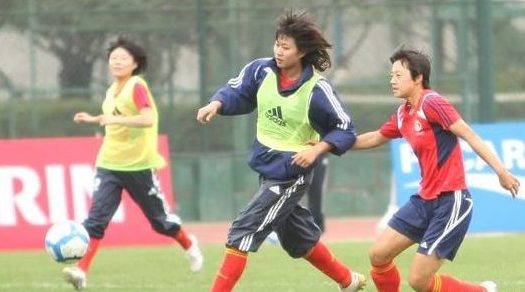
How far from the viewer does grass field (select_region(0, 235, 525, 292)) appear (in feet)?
36.8

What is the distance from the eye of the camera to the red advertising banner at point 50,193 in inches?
620

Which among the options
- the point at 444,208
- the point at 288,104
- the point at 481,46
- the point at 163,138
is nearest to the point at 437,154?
the point at 444,208

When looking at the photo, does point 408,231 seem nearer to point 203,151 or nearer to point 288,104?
point 288,104

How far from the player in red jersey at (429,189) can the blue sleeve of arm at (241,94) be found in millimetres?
919

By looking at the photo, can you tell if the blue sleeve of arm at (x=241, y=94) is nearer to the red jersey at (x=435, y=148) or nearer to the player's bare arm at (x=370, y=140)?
the player's bare arm at (x=370, y=140)

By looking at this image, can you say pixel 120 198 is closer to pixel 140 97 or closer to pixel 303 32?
pixel 140 97

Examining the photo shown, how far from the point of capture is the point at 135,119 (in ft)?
38.5

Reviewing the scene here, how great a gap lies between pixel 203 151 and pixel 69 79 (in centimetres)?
198

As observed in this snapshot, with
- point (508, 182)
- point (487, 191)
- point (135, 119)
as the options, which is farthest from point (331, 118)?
point (487, 191)

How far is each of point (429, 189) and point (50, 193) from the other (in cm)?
777

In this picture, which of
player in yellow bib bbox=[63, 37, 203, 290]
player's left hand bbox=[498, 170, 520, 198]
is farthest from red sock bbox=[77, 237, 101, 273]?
player's left hand bbox=[498, 170, 520, 198]

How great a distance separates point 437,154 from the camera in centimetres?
899

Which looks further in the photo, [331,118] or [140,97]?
[140,97]

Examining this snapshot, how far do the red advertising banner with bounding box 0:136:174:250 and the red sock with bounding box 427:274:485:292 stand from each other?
6.88 m
